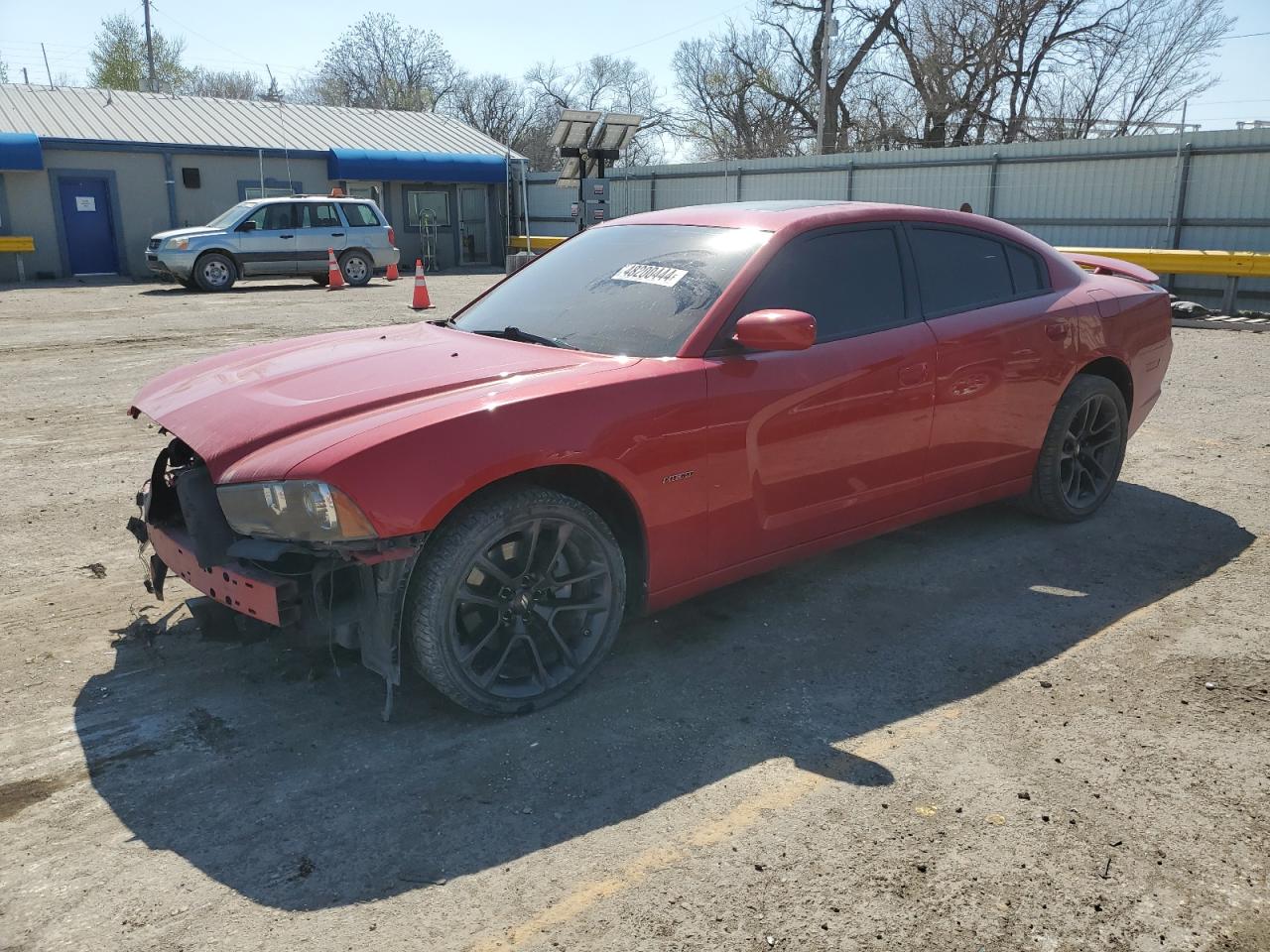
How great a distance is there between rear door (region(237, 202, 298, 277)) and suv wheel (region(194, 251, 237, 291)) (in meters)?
0.27

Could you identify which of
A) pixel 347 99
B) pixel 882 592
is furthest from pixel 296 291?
pixel 347 99

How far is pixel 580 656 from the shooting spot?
350 cm

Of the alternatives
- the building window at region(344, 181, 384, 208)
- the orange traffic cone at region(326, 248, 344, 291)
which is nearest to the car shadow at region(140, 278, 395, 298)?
the orange traffic cone at region(326, 248, 344, 291)

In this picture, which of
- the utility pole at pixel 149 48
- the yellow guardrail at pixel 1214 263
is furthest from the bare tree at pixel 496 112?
the yellow guardrail at pixel 1214 263

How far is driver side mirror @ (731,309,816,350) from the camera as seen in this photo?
3496mm

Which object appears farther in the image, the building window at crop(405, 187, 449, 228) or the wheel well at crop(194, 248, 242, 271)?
the building window at crop(405, 187, 449, 228)

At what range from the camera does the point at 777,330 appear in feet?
11.5

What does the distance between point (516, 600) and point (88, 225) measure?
26.0 meters

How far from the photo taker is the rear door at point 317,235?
20781 millimetres

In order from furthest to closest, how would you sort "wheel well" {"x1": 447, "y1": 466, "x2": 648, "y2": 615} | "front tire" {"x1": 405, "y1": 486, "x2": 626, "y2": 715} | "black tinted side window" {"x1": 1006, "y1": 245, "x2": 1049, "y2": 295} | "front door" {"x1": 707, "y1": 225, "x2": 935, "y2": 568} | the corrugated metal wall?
the corrugated metal wall
"black tinted side window" {"x1": 1006, "y1": 245, "x2": 1049, "y2": 295}
"front door" {"x1": 707, "y1": 225, "x2": 935, "y2": 568}
"wheel well" {"x1": 447, "y1": 466, "x2": 648, "y2": 615}
"front tire" {"x1": 405, "y1": 486, "x2": 626, "y2": 715}

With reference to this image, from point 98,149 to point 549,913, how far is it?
26993 mm

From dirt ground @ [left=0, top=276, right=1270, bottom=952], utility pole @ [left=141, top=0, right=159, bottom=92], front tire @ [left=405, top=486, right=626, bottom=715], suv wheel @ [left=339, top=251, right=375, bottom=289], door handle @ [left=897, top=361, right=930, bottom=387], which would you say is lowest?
dirt ground @ [left=0, top=276, right=1270, bottom=952]

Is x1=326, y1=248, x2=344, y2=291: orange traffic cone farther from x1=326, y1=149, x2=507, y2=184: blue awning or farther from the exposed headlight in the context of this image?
the exposed headlight

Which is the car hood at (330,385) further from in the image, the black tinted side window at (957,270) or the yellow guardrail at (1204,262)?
the yellow guardrail at (1204,262)
